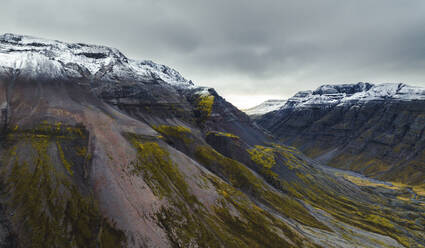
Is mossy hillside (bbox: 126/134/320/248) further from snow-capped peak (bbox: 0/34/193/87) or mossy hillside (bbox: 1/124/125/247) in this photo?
snow-capped peak (bbox: 0/34/193/87)

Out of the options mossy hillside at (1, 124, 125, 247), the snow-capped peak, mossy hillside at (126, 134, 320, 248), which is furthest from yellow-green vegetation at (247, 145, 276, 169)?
the snow-capped peak

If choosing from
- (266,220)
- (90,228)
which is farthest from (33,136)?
(266,220)

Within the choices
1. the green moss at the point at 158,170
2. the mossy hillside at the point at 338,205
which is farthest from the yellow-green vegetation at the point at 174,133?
the mossy hillside at the point at 338,205

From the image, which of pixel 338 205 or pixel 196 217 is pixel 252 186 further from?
pixel 338 205

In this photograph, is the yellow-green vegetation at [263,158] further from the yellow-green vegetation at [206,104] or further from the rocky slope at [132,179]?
the yellow-green vegetation at [206,104]

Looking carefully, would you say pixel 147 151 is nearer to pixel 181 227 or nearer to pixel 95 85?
pixel 181 227

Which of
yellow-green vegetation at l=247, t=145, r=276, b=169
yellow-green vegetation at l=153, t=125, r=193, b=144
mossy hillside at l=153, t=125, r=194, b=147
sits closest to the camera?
mossy hillside at l=153, t=125, r=194, b=147
